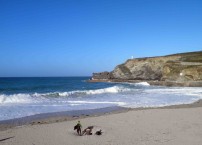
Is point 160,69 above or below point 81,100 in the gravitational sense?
above

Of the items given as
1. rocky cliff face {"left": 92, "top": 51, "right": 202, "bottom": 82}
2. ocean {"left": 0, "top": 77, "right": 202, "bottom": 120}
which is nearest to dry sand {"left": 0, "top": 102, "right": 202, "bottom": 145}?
ocean {"left": 0, "top": 77, "right": 202, "bottom": 120}

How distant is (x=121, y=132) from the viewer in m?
11.9

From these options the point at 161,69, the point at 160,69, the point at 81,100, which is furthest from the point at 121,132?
the point at 160,69

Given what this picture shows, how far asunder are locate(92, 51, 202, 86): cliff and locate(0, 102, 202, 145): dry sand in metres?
49.4

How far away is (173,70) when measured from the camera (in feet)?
223

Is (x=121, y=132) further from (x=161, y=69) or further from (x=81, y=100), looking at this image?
(x=161, y=69)

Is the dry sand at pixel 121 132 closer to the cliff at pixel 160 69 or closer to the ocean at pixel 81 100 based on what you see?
the ocean at pixel 81 100

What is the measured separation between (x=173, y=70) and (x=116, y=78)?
23.5 metres

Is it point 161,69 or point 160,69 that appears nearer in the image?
point 161,69

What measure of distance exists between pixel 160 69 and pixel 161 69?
2.49 ft

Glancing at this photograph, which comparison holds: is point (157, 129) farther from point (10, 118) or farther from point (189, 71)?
point (189, 71)

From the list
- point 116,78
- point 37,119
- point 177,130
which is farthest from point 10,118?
point 116,78

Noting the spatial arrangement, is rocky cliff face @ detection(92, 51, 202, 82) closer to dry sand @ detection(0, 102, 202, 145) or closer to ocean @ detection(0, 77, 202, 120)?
ocean @ detection(0, 77, 202, 120)

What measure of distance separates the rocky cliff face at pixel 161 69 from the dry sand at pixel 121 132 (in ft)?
162
